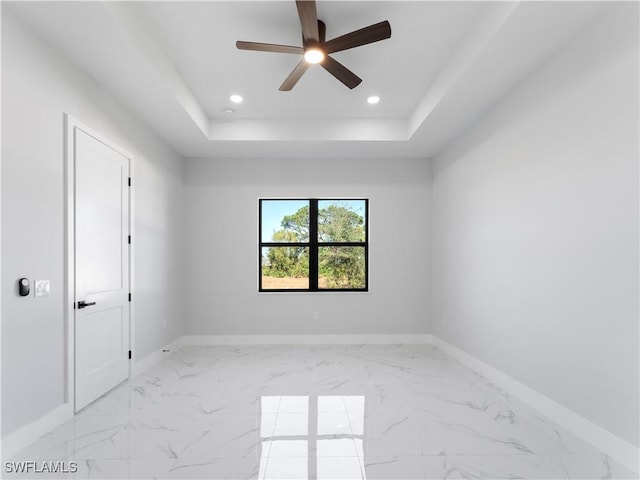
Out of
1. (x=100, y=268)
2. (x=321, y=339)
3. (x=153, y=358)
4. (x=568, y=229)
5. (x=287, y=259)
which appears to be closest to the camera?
(x=568, y=229)

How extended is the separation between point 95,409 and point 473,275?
3.74 metres

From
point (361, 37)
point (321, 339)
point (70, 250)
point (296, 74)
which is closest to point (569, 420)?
point (361, 37)

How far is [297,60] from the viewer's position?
3.12 meters

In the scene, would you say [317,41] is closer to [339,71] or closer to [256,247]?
[339,71]

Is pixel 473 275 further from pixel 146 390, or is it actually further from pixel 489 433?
pixel 146 390

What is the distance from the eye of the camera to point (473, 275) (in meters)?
3.85

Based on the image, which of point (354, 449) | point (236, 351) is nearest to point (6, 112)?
point (354, 449)

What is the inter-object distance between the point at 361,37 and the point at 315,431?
2.73m

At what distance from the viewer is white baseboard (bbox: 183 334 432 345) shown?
16.4 feet

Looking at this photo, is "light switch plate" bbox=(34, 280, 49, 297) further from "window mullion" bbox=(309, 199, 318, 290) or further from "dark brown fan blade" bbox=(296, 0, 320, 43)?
"window mullion" bbox=(309, 199, 318, 290)

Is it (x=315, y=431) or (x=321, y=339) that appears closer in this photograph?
(x=315, y=431)

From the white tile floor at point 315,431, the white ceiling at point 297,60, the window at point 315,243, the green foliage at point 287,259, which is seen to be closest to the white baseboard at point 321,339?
the window at point 315,243

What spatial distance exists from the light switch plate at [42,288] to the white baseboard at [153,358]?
1.51 m

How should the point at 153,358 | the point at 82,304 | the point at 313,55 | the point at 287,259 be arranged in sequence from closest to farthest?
the point at 313,55
the point at 82,304
the point at 153,358
the point at 287,259
